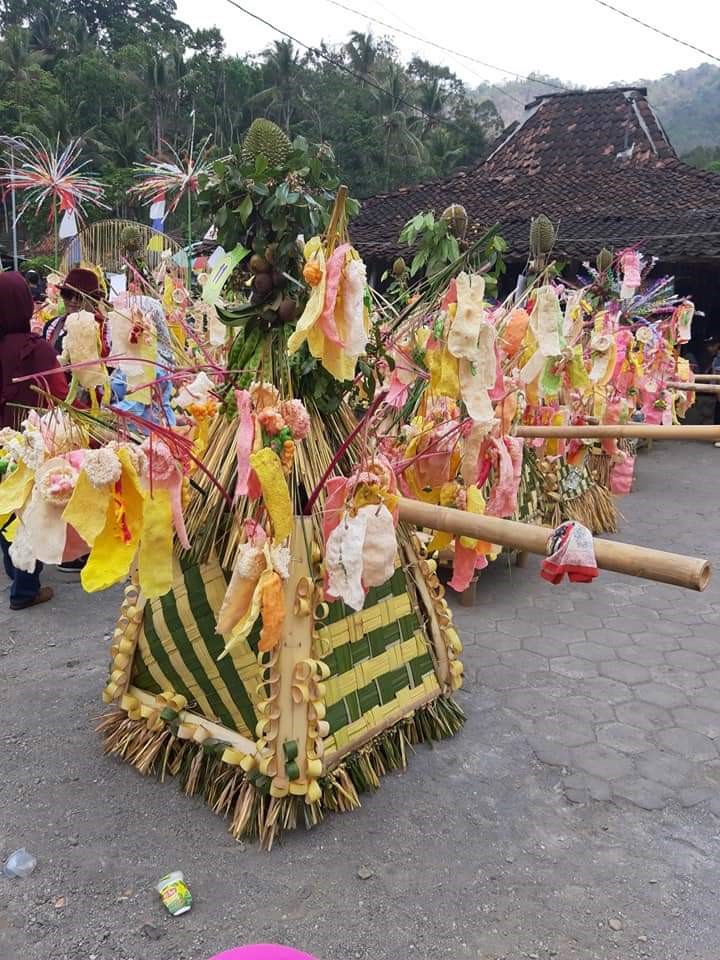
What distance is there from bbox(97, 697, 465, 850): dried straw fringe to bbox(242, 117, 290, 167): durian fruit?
177 cm

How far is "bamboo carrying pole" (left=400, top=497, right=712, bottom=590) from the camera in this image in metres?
1.43

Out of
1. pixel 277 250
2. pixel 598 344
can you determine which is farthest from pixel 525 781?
pixel 598 344

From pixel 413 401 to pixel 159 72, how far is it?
32.3m

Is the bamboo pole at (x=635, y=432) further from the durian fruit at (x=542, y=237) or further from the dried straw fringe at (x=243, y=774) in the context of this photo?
the dried straw fringe at (x=243, y=774)

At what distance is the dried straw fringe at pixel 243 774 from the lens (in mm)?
2219

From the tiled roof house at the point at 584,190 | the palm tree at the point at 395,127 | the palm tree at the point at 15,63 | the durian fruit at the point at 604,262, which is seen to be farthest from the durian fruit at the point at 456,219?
the palm tree at the point at 15,63

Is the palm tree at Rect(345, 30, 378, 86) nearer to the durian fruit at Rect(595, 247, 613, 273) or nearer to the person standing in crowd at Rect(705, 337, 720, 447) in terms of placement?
the person standing in crowd at Rect(705, 337, 720, 447)

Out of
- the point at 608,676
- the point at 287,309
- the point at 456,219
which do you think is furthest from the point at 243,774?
the point at 456,219

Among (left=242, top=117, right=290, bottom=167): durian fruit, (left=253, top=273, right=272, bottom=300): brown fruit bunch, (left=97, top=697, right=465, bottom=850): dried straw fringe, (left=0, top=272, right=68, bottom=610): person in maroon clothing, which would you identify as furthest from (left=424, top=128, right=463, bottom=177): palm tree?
(left=97, top=697, right=465, bottom=850): dried straw fringe

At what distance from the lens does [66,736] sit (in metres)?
2.73

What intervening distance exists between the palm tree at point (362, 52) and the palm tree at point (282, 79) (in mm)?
3916

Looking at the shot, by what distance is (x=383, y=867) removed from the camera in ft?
6.98

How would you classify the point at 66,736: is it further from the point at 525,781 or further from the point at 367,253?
the point at 367,253

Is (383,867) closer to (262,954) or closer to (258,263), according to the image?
(262,954)
